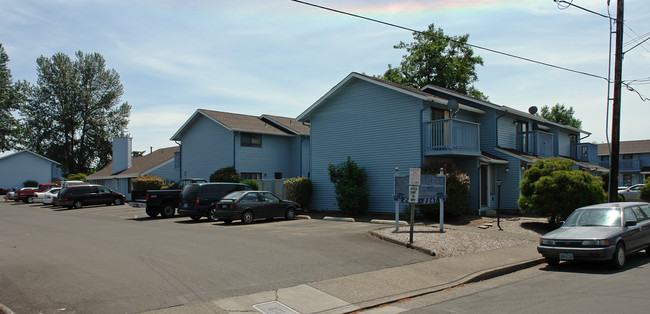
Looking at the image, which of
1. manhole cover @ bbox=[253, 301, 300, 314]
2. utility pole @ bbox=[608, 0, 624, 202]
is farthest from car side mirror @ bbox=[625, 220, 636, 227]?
manhole cover @ bbox=[253, 301, 300, 314]

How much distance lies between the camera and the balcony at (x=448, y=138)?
2028 centimetres

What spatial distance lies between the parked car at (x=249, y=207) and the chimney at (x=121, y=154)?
31.5 m

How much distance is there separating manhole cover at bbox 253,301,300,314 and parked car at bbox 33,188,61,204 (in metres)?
34.3

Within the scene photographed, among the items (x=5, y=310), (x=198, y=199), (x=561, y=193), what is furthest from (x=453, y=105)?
(x=5, y=310)

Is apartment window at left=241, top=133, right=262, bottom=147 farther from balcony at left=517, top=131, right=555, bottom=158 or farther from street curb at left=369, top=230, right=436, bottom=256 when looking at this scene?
street curb at left=369, top=230, right=436, bottom=256

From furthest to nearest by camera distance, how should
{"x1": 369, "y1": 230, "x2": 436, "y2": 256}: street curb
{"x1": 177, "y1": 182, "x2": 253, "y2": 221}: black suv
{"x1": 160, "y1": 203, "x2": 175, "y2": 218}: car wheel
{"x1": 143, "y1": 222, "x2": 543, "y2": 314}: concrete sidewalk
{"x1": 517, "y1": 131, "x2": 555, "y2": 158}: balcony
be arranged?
{"x1": 517, "y1": 131, "x2": 555, "y2": 158}: balcony → {"x1": 160, "y1": 203, "x2": 175, "y2": 218}: car wheel → {"x1": 177, "y1": 182, "x2": 253, "y2": 221}: black suv → {"x1": 369, "y1": 230, "x2": 436, "y2": 256}: street curb → {"x1": 143, "y1": 222, "x2": 543, "y2": 314}: concrete sidewalk

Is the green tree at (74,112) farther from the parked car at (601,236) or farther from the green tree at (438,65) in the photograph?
the parked car at (601,236)

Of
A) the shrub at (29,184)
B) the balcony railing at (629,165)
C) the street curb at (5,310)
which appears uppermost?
the balcony railing at (629,165)

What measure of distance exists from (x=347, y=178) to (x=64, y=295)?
52.7 feet

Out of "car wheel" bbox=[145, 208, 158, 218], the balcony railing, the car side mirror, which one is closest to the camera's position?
the car side mirror

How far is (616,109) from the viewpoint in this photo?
1780cm

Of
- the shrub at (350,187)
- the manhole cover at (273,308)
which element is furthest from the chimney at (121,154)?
the manhole cover at (273,308)

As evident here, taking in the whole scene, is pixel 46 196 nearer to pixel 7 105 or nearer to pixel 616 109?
pixel 7 105

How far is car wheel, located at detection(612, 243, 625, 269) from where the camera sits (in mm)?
10570
